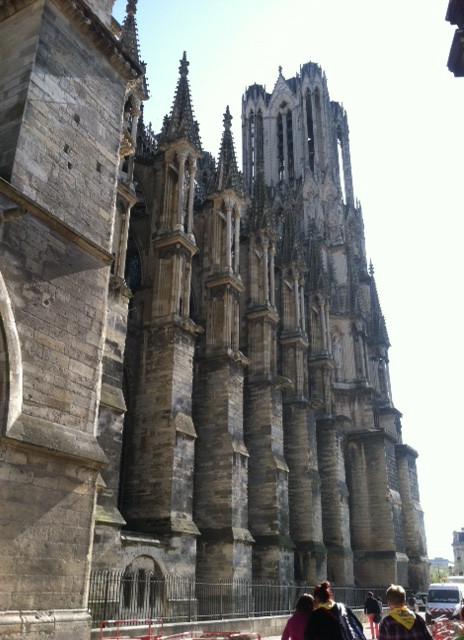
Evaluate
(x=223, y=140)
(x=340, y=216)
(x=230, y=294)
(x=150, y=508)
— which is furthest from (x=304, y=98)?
(x=150, y=508)

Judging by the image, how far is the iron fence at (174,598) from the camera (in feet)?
41.1

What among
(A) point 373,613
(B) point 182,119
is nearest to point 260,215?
(B) point 182,119

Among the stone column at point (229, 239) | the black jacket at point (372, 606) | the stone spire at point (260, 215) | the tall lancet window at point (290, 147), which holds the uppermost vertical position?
the tall lancet window at point (290, 147)

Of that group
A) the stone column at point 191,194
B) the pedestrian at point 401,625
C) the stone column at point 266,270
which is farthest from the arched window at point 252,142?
the pedestrian at point 401,625

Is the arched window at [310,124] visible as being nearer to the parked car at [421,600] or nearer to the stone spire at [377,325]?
the stone spire at [377,325]

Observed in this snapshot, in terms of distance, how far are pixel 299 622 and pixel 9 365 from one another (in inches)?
190

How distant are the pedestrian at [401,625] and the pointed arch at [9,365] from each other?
510cm

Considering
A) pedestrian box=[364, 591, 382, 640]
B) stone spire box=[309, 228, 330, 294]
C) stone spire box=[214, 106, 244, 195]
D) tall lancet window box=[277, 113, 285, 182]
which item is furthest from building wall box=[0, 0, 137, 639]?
tall lancet window box=[277, 113, 285, 182]

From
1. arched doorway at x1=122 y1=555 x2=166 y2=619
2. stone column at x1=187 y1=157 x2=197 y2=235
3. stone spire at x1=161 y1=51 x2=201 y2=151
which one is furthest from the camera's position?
stone spire at x1=161 y1=51 x2=201 y2=151

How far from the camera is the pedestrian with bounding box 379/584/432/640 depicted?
433cm

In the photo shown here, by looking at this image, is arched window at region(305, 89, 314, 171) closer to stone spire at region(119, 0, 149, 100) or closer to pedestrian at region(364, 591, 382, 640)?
stone spire at region(119, 0, 149, 100)

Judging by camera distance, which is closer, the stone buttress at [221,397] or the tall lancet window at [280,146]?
the stone buttress at [221,397]

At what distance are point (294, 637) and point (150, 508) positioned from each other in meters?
11.3

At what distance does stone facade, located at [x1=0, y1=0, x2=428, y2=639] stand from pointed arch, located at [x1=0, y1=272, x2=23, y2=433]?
0.03 metres
